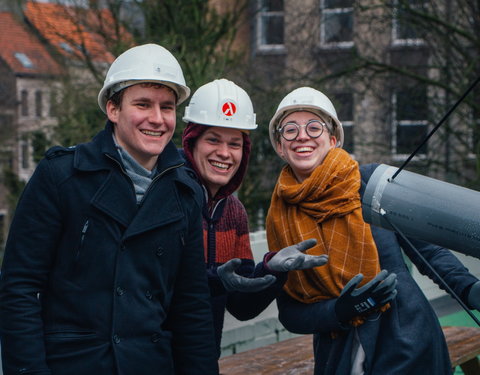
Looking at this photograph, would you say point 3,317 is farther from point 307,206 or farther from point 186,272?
point 307,206

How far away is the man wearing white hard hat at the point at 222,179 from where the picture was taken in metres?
3.18

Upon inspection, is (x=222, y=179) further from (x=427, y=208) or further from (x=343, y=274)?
(x=427, y=208)

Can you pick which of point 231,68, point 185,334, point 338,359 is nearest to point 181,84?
point 185,334

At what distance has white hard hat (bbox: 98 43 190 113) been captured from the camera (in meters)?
2.60

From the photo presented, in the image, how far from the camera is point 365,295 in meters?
2.68

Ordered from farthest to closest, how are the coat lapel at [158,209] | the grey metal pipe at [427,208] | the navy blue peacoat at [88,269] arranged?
1. the coat lapel at [158,209]
2. the navy blue peacoat at [88,269]
3. the grey metal pipe at [427,208]

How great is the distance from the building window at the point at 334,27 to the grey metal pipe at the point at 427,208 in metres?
10.9

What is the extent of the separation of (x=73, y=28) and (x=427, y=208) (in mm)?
13246

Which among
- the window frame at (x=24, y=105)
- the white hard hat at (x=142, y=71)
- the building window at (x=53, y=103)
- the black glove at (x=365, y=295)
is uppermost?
the window frame at (x=24, y=105)

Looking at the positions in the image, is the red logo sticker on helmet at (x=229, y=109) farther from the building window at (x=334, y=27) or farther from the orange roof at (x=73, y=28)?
the orange roof at (x=73, y=28)

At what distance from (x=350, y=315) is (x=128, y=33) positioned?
10997 mm

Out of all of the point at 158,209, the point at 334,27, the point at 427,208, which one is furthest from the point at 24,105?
the point at 427,208

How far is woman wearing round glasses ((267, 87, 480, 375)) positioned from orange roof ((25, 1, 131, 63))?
1044cm

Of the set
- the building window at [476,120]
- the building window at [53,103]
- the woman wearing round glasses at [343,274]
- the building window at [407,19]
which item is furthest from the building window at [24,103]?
the woman wearing round glasses at [343,274]
